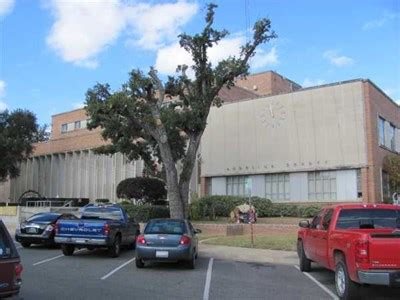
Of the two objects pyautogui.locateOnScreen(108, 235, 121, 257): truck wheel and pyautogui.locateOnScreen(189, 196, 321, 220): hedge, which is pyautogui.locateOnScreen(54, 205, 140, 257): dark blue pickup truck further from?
pyautogui.locateOnScreen(189, 196, 321, 220): hedge

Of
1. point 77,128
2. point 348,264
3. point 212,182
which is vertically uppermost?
point 77,128

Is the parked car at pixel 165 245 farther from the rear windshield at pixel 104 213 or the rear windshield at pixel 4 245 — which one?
the rear windshield at pixel 4 245

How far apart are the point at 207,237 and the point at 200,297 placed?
1485cm

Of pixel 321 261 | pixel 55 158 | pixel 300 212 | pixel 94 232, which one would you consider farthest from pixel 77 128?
pixel 321 261

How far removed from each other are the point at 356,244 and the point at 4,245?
6226mm

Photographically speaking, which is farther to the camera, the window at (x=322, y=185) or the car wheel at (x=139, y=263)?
the window at (x=322, y=185)

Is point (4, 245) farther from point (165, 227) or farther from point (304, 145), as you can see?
point (304, 145)

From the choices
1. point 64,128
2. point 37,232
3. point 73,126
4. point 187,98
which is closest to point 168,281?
point 37,232

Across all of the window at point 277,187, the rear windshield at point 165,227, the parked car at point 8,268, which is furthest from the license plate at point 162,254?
the window at point 277,187

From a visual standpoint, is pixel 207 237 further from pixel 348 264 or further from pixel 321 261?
pixel 348 264

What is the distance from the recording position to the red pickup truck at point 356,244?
1009 centimetres

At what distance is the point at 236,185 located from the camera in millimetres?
37875

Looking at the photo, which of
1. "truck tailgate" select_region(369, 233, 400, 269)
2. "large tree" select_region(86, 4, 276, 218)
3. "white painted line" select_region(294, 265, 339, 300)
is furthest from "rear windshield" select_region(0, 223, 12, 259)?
"large tree" select_region(86, 4, 276, 218)

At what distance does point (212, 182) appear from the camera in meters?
39.2
